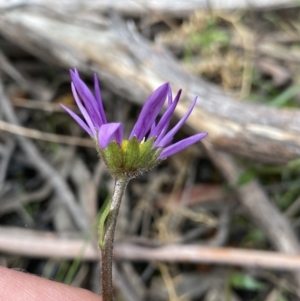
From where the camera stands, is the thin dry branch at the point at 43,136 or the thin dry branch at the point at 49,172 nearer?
the thin dry branch at the point at 49,172

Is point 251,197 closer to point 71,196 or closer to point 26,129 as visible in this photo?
point 71,196

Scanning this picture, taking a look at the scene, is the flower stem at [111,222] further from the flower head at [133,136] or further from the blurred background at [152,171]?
the blurred background at [152,171]

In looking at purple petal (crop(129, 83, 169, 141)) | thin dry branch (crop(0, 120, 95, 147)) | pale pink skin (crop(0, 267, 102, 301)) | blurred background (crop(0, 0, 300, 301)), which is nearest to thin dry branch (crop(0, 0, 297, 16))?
blurred background (crop(0, 0, 300, 301))

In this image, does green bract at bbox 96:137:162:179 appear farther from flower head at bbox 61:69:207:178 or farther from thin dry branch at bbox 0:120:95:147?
thin dry branch at bbox 0:120:95:147

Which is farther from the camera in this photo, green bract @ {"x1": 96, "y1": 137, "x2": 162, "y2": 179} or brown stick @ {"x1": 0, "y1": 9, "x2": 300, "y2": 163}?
brown stick @ {"x1": 0, "y1": 9, "x2": 300, "y2": 163}

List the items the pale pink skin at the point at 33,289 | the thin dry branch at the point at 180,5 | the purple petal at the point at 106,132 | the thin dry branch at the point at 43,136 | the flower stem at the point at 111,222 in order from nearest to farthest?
the purple petal at the point at 106,132 → the flower stem at the point at 111,222 → the pale pink skin at the point at 33,289 → the thin dry branch at the point at 43,136 → the thin dry branch at the point at 180,5

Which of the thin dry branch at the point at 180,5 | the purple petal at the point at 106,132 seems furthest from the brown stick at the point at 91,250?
the thin dry branch at the point at 180,5

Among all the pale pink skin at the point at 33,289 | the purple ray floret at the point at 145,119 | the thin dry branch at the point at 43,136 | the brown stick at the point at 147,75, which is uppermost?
the purple ray floret at the point at 145,119

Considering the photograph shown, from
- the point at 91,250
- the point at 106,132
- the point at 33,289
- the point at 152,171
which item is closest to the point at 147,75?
the point at 152,171
